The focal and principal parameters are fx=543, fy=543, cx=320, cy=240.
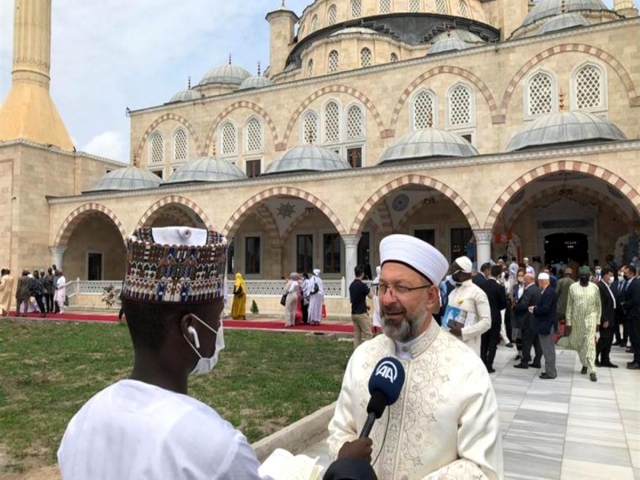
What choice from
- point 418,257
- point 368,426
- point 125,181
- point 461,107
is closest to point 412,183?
point 461,107

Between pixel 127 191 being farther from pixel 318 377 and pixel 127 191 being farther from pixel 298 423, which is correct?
pixel 298 423

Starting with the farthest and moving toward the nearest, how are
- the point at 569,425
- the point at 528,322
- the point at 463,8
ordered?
the point at 463,8 → the point at 528,322 → the point at 569,425

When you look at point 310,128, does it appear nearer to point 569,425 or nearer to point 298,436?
point 569,425

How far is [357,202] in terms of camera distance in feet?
47.4

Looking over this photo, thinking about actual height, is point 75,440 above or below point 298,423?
above

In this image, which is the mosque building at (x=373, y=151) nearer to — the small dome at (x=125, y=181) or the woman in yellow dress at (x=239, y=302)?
the small dome at (x=125, y=181)

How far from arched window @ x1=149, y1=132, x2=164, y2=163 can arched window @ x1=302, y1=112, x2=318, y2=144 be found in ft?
21.6

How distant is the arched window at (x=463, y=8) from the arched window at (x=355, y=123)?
25.0ft

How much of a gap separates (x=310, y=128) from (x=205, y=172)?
13.2 feet

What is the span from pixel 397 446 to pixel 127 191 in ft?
58.1

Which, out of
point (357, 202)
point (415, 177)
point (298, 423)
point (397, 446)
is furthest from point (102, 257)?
point (397, 446)

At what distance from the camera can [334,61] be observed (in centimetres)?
2072

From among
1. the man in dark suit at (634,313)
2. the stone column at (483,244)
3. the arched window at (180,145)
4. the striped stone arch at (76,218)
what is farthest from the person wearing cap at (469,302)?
the arched window at (180,145)

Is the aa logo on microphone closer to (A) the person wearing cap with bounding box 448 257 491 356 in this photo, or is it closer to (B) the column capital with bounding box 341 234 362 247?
(A) the person wearing cap with bounding box 448 257 491 356
